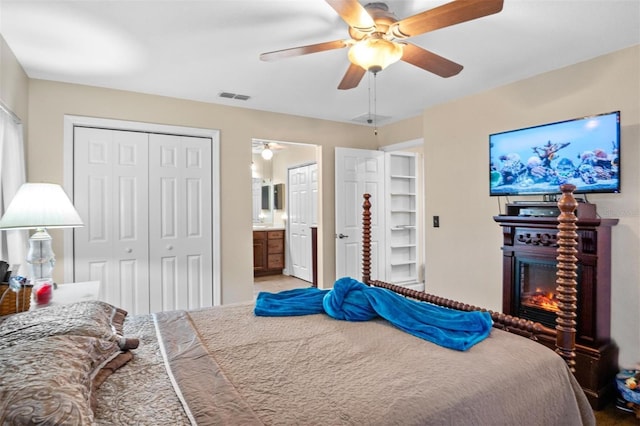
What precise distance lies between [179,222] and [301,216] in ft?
9.32

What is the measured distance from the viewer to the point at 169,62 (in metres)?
2.83

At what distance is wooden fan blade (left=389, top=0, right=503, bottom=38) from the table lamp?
2.28 meters

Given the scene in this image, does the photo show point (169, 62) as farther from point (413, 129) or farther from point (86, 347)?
point (413, 129)

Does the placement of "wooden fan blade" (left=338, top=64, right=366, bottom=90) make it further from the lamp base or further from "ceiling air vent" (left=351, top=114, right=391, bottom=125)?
the lamp base

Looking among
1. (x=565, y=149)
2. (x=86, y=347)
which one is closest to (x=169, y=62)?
(x=86, y=347)

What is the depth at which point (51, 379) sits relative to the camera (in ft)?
2.91

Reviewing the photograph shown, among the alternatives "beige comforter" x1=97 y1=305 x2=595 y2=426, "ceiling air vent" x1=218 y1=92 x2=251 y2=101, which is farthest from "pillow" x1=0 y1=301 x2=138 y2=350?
"ceiling air vent" x1=218 y1=92 x2=251 y2=101

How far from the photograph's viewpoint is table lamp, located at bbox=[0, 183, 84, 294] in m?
2.14

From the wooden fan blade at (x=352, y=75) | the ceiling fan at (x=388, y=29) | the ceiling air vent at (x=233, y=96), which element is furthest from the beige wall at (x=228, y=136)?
the ceiling fan at (x=388, y=29)

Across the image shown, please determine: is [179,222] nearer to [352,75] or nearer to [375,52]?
[352,75]

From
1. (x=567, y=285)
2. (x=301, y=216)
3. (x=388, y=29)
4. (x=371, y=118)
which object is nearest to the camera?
(x=567, y=285)

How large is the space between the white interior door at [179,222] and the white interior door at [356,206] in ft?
5.33

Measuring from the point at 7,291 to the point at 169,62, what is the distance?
1945 mm

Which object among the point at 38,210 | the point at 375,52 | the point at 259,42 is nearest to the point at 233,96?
the point at 259,42
